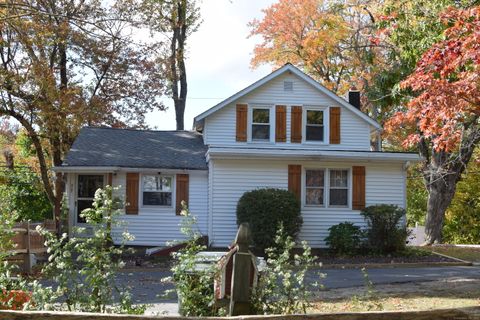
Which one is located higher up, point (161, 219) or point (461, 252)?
point (161, 219)

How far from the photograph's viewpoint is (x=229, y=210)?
19594mm

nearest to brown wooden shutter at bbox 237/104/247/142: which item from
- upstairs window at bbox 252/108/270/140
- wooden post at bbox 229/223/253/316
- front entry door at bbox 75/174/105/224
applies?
upstairs window at bbox 252/108/270/140

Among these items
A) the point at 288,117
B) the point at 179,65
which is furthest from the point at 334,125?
the point at 179,65

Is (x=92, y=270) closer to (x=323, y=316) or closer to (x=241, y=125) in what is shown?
(x=323, y=316)

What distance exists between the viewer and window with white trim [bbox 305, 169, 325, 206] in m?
20.0

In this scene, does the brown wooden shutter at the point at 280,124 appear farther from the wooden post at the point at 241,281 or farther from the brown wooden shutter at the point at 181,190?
the wooden post at the point at 241,281

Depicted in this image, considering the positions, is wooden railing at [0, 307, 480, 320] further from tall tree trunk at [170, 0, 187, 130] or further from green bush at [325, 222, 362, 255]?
tall tree trunk at [170, 0, 187, 130]

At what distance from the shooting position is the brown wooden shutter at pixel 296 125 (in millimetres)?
21219

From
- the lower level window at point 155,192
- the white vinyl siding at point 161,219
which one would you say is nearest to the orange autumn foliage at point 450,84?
the white vinyl siding at point 161,219

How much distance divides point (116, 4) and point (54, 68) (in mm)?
3951

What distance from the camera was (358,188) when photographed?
65.4ft

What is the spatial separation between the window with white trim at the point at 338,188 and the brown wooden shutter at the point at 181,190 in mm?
4982

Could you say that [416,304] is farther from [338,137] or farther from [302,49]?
[302,49]

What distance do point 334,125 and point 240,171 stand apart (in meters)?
4.26
